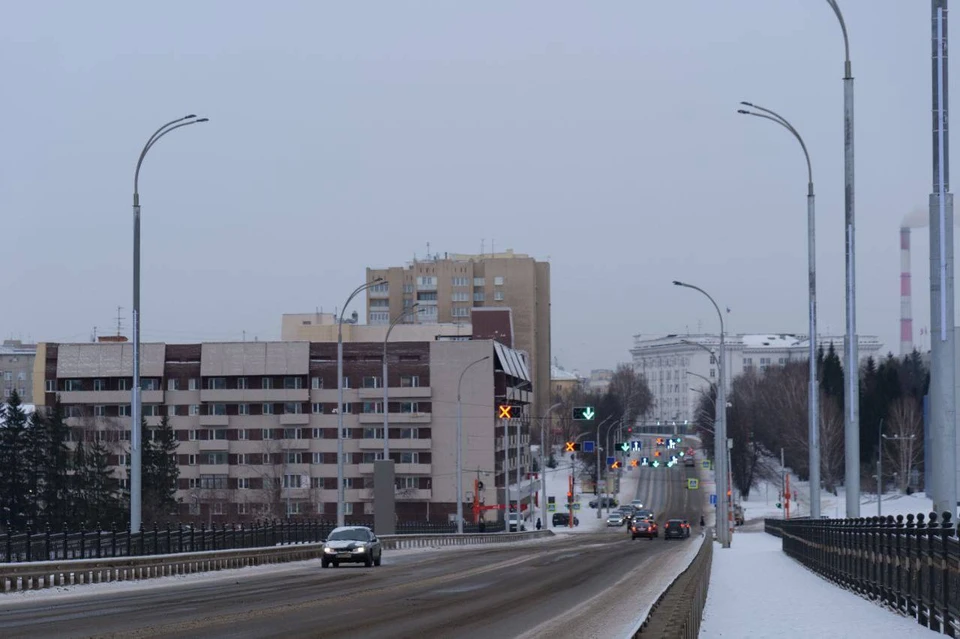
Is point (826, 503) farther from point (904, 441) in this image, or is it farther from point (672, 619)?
point (672, 619)

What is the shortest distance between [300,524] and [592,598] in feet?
94.3

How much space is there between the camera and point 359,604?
81.0 ft

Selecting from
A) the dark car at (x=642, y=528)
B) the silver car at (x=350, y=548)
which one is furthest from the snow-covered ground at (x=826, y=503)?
the silver car at (x=350, y=548)

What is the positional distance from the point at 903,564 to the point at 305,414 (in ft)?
323

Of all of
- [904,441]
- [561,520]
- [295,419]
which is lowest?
[561,520]

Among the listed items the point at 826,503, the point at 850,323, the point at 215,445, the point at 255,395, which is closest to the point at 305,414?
the point at 255,395

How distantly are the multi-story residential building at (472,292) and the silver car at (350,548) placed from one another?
148146 millimetres

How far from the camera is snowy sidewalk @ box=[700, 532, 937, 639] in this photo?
1797 centimetres

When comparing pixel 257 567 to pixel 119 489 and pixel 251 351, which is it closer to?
pixel 119 489

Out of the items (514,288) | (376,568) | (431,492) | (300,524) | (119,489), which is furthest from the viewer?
(514,288)

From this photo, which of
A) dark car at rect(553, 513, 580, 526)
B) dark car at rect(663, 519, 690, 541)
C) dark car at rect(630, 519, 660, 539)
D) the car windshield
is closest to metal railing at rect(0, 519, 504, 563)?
the car windshield

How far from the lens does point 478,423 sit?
118250 millimetres

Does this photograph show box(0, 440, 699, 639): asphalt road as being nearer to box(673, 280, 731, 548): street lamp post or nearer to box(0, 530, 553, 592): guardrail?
box(0, 530, 553, 592): guardrail

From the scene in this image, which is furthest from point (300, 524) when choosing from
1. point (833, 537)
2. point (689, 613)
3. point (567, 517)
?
point (567, 517)
